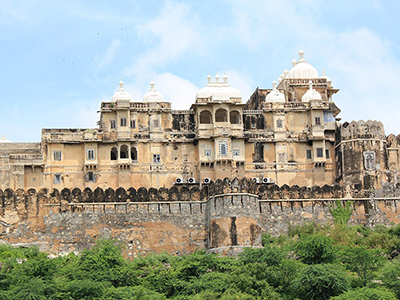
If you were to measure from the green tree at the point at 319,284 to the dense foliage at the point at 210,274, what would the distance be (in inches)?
1.7

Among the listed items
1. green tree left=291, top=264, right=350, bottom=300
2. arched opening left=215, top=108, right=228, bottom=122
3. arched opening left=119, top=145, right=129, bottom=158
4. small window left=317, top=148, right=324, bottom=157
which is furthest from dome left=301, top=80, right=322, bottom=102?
green tree left=291, top=264, right=350, bottom=300

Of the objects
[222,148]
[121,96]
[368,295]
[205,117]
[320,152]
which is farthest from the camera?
[205,117]

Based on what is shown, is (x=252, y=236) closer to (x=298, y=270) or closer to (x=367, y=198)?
(x=298, y=270)

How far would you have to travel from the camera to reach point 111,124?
60219 millimetres

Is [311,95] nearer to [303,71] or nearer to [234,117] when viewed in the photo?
[303,71]

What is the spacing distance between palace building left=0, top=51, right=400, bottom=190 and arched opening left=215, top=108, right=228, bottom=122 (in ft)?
0.23

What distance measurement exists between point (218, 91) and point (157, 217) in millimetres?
15390

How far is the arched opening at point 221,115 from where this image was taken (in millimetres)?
60978

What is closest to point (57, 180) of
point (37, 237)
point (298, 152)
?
point (37, 237)

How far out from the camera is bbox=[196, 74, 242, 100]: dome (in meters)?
60.7

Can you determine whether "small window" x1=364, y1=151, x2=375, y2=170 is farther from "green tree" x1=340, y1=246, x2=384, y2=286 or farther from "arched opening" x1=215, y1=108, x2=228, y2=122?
"green tree" x1=340, y1=246, x2=384, y2=286

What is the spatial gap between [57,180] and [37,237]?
12.2 metres

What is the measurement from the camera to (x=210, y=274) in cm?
4078

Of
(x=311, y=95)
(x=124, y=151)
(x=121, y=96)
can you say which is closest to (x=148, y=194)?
(x=124, y=151)
